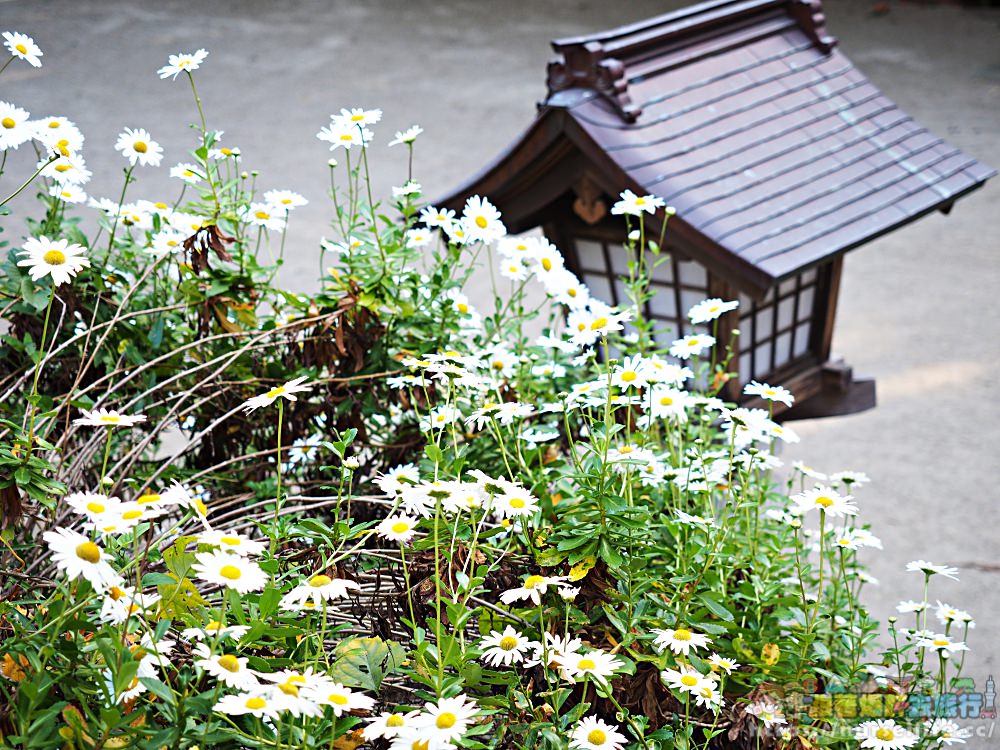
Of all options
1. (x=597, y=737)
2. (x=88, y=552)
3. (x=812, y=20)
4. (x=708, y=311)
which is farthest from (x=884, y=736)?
(x=812, y=20)

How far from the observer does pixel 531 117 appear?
4711 mm

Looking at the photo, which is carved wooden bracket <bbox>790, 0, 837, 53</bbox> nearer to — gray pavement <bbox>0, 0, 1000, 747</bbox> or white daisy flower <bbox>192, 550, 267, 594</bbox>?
gray pavement <bbox>0, 0, 1000, 747</bbox>

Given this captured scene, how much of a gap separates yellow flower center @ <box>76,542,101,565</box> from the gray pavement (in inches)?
50.5

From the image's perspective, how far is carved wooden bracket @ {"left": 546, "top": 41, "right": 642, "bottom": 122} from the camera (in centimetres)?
145

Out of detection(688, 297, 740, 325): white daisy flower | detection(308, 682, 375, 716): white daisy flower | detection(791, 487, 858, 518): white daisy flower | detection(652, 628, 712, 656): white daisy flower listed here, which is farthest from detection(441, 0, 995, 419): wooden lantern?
detection(308, 682, 375, 716): white daisy flower

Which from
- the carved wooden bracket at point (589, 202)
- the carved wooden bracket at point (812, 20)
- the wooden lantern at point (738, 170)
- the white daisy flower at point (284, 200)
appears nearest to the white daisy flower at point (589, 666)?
the white daisy flower at point (284, 200)

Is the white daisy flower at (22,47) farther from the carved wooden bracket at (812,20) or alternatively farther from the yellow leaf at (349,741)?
the carved wooden bracket at (812,20)

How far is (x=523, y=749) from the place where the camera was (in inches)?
28.4

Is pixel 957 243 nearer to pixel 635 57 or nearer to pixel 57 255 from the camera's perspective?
pixel 635 57

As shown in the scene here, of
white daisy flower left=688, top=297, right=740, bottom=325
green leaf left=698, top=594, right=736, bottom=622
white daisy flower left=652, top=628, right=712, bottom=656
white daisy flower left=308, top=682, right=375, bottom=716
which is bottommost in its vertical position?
green leaf left=698, top=594, right=736, bottom=622

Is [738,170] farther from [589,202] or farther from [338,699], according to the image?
[338,699]

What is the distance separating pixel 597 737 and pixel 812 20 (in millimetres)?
1344

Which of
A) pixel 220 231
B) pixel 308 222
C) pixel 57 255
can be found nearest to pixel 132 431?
pixel 220 231

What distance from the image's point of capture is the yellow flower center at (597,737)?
0.70m
